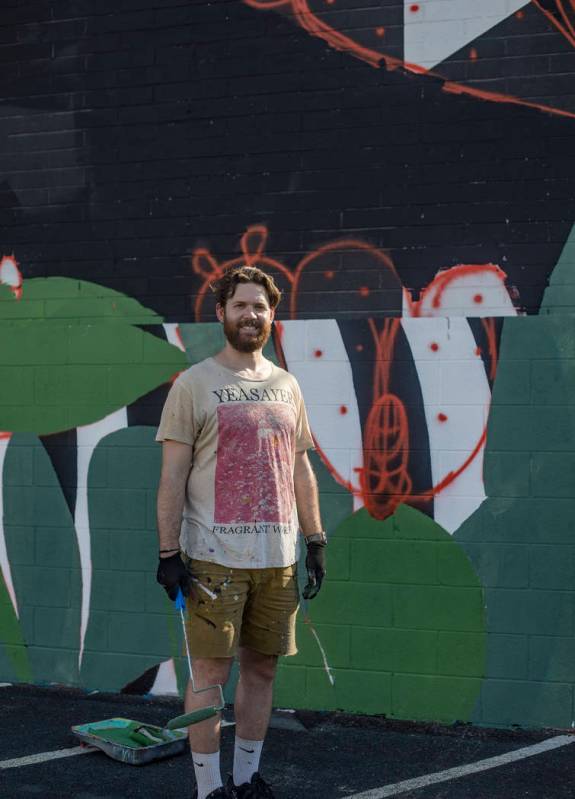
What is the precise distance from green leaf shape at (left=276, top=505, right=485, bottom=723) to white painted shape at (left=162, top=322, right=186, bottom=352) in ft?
4.56

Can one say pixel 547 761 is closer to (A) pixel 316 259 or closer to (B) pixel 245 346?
(B) pixel 245 346

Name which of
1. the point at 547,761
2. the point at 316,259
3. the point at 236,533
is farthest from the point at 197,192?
the point at 547,761

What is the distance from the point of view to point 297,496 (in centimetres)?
453

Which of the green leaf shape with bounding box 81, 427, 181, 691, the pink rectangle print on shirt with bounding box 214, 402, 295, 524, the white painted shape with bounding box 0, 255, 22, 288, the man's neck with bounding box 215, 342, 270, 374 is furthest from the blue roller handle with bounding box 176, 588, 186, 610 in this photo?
the white painted shape with bounding box 0, 255, 22, 288

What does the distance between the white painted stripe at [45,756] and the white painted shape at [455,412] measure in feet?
6.99

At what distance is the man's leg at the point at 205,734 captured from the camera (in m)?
4.12

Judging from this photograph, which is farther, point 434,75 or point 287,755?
point 434,75

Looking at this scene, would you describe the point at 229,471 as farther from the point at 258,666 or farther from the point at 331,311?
the point at 331,311

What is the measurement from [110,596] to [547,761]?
2.60m

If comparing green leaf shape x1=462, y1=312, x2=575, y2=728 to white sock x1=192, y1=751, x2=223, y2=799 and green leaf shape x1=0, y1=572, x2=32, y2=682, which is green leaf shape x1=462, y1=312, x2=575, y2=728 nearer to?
white sock x1=192, y1=751, x2=223, y2=799

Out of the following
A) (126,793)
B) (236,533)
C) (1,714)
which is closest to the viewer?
(236,533)

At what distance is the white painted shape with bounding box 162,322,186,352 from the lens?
6078mm

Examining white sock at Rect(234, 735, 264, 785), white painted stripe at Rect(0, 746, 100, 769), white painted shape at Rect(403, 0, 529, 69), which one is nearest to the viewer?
white sock at Rect(234, 735, 264, 785)

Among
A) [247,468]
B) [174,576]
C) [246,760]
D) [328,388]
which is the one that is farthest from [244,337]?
[246,760]
